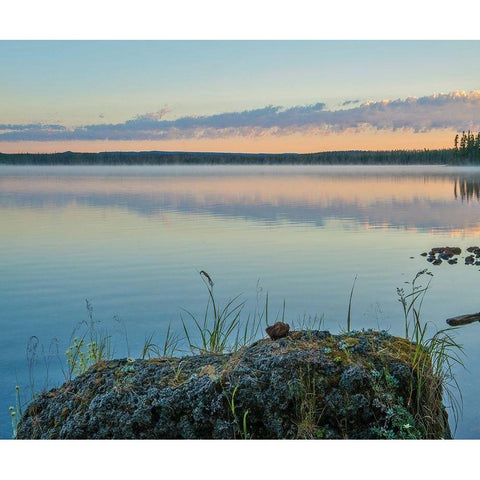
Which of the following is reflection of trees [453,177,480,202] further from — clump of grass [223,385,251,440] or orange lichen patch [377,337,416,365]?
clump of grass [223,385,251,440]

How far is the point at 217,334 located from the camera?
6387 millimetres

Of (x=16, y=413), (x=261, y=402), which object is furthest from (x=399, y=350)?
(x=16, y=413)

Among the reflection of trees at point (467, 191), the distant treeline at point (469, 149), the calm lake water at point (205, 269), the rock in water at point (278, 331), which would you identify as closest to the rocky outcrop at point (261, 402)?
the rock in water at point (278, 331)

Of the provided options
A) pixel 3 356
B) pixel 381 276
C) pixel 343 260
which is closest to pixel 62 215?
pixel 343 260

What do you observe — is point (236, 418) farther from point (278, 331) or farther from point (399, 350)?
point (399, 350)

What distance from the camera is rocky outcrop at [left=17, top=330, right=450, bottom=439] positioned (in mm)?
4754

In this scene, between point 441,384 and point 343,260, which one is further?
point 343,260

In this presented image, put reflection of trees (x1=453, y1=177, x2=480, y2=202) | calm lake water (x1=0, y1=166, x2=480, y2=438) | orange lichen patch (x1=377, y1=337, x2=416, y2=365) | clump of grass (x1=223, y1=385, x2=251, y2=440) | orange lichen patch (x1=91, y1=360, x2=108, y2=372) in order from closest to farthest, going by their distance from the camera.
Result: clump of grass (x1=223, y1=385, x2=251, y2=440), orange lichen patch (x1=377, y1=337, x2=416, y2=365), orange lichen patch (x1=91, y1=360, x2=108, y2=372), calm lake water (x1=0, y1=166, x2=480, y2=438), reflection of trees (x1=453, y1=177, x2=480, y2=202)

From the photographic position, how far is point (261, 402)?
4.79 meters

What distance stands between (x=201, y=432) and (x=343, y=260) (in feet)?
34.1

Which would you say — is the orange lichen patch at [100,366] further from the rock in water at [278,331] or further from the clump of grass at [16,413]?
the rock in water at [278,331]

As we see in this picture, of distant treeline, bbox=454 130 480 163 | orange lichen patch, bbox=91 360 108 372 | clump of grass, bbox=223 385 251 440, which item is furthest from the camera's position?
distant treeline, bbox=454 130 480 163

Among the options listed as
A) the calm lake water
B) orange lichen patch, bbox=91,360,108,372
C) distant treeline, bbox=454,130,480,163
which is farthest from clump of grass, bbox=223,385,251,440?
distant treeline, bbox=454,130,480,163

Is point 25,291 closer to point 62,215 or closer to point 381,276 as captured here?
point 381,276
